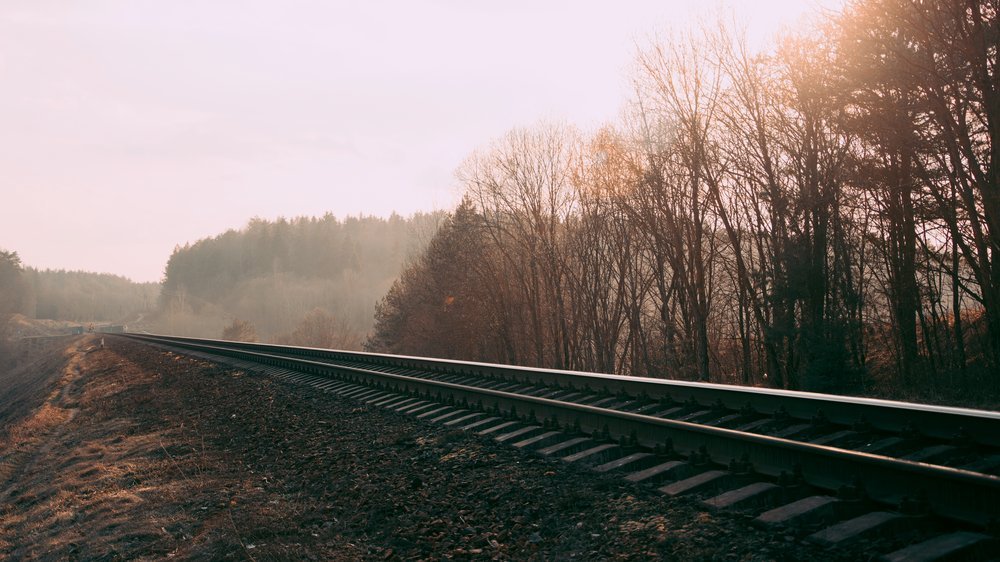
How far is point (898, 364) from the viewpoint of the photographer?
51.9 feet

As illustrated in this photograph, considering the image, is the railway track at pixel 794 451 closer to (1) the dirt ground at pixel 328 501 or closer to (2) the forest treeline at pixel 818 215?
(1) the dirt ground at pixel 328 501

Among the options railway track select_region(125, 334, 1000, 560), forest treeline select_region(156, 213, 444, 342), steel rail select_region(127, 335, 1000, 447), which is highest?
forest treeline select_region(156, 213, 444, 342)

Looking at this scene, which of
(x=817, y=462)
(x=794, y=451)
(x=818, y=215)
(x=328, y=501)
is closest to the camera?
(x=817, y=462)

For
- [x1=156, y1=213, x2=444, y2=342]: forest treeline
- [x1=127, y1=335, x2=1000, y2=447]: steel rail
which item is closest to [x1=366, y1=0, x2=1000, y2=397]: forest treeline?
[x1=127, y1=335, x2=1000, y2=447]: steel rail

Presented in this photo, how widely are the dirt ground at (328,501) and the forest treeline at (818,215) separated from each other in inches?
370

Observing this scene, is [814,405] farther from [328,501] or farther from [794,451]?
[328,501]

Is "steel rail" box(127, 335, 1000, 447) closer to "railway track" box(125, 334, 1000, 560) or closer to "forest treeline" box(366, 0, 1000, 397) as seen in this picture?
"railway track" box(125, 334, 1000, 560)

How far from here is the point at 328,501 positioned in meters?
6.86

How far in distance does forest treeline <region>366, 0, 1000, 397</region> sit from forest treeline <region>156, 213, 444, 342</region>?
237 ft

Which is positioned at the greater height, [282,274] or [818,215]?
[282,274]

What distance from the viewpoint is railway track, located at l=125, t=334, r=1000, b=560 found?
4184mm

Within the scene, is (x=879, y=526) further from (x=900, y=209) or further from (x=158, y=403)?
(x=158, y=403)

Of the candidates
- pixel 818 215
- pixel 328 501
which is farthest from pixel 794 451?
pixel 818 215

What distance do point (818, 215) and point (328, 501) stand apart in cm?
1566
